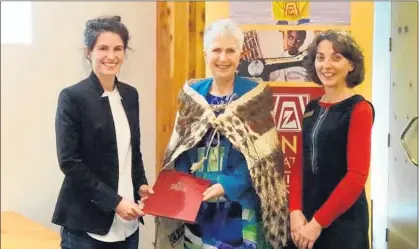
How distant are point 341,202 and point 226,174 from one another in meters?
0.33

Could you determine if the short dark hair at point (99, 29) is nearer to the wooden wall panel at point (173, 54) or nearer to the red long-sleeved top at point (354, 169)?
the wooden wall panel at point (173, 54)

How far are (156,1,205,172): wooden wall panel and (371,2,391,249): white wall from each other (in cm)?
88

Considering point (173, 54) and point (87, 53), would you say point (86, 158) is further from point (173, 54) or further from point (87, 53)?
point (173, 54)

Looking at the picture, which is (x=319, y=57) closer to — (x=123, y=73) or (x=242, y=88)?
(x=242, y=88)

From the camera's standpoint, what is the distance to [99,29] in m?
1.56

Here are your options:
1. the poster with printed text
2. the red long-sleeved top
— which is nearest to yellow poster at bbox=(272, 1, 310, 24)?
the poster with printed text

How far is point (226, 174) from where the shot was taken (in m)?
1.63

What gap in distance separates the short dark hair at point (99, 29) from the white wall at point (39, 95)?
14 centimetres

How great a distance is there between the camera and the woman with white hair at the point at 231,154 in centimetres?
162

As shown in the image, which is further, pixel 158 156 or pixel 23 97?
pixel 158 156

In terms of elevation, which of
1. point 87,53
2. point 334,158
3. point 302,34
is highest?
point 302,34

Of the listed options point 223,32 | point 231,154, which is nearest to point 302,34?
point 223,32

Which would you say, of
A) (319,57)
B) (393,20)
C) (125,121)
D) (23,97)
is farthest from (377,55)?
(23,97)

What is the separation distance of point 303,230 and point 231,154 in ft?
0.99
